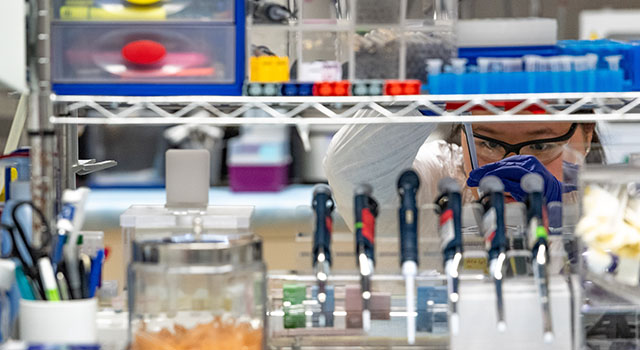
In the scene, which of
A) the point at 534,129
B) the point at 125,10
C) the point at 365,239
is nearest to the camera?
the point at 365,239

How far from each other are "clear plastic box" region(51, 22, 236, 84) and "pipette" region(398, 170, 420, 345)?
13.6 inches

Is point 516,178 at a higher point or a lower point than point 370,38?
lower

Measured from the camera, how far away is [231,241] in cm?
115

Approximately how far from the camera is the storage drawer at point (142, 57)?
4.35 ft

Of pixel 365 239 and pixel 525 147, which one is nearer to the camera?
pixel 365 239

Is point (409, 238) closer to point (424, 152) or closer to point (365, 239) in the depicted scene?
point (365, 239)

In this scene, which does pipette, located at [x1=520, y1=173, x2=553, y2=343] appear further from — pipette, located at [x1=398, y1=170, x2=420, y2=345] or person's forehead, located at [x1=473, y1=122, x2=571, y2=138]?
person's forehead, located at [x1=473, y1=122, x2=571, y2=138]

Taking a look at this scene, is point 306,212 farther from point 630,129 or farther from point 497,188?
point 630,129

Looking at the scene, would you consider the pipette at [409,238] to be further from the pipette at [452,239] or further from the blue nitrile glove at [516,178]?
the blue nitrile glove at [516,178]

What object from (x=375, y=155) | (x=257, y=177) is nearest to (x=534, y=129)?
(x=375, y=155)

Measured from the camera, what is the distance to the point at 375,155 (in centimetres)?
217

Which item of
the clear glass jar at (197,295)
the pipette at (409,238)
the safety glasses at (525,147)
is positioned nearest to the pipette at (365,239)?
the pipette at (409,238)

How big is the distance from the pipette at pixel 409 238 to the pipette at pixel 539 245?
0.57ft

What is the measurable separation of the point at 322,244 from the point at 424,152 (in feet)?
4.54
